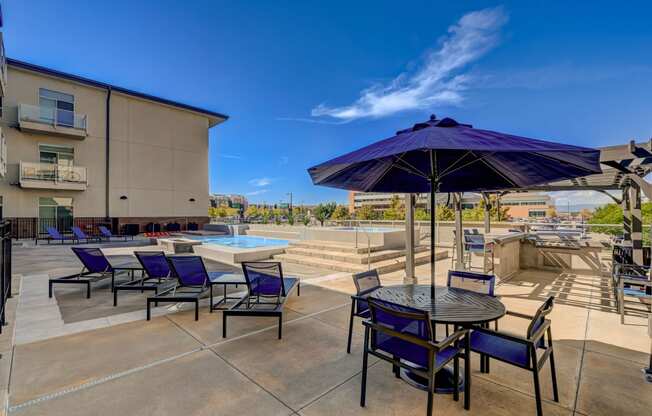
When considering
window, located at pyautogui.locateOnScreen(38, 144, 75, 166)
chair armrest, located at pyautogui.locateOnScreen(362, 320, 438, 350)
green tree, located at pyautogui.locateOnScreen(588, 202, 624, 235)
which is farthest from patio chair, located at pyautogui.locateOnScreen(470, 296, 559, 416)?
window, located at pyautogui.locateOnScreen(38, 144, 75, 166)

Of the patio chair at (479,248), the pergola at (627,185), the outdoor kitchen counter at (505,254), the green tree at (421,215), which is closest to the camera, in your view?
the pergola at (627,185)

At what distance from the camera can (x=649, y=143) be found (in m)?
3.50

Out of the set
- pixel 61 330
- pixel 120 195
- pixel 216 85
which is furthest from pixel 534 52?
pixel 120 195

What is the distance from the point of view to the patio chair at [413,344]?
2.05 m

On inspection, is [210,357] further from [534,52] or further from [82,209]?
[82,209]

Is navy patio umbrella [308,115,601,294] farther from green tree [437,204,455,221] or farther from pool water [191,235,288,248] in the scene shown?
green tree [437,204,455,221]

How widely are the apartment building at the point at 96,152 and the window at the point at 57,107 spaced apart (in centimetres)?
4

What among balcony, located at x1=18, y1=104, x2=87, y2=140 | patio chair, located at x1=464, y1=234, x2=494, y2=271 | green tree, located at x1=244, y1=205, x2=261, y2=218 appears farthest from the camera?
green tree, located at x1=244, y1=205, x2=261, y2=218

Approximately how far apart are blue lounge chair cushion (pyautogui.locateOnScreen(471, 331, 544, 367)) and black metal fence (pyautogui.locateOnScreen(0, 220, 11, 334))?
5339mm

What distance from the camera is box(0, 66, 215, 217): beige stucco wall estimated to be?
14.9m

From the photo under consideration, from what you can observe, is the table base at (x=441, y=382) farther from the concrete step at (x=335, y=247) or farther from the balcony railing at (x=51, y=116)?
the balcony railing at (x=51, y=116)

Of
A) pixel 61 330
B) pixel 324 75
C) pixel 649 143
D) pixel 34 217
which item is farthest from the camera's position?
pixel 324 75

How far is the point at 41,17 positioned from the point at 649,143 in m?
17.9

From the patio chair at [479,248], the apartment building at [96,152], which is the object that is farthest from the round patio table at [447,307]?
the apartment building at [96,152]
